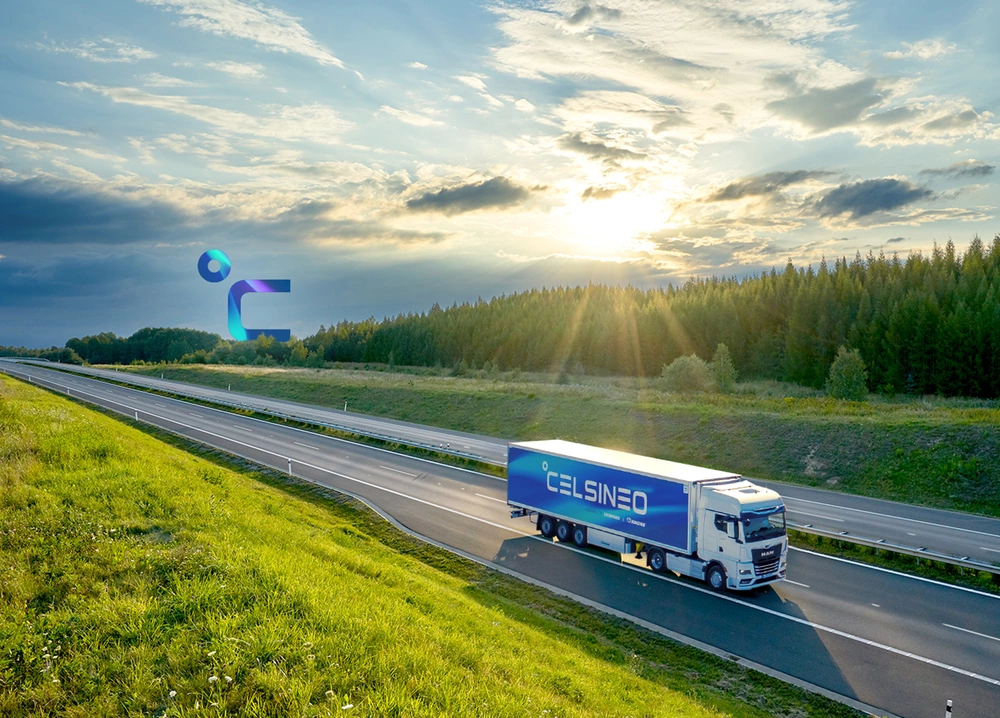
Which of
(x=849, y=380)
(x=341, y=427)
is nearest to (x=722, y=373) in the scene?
(x=849, y=380)

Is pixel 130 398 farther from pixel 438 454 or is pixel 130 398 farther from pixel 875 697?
pixel 875 697

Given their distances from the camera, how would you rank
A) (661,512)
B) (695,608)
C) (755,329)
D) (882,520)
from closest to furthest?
(695,608), (661,512), (882,520), (755,329)

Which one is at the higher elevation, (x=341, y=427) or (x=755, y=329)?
(x=755, y=329)

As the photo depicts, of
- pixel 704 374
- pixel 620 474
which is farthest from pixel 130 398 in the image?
pixel 620 474

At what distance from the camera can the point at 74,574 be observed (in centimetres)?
1073

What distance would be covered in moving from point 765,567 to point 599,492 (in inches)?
249

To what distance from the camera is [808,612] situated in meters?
19.4

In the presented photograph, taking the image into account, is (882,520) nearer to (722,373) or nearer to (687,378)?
(687,378)

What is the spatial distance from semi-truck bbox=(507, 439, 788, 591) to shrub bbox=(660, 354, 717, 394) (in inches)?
1624

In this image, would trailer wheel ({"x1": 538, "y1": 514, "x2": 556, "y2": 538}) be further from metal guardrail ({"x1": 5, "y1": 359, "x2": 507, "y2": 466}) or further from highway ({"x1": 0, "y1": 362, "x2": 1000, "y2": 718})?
metal guardrail ({"x1": 5, "y1": 359, "x2": 507, "y2": 466})

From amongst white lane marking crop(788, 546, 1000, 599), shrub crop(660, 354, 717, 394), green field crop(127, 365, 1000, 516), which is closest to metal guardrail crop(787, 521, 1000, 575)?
white lane marking crop(788, 546, 1000, 599)

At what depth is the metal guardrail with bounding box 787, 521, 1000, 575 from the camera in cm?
2197

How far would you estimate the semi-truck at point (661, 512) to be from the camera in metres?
→ 20.3

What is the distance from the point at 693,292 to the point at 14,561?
13443cm
